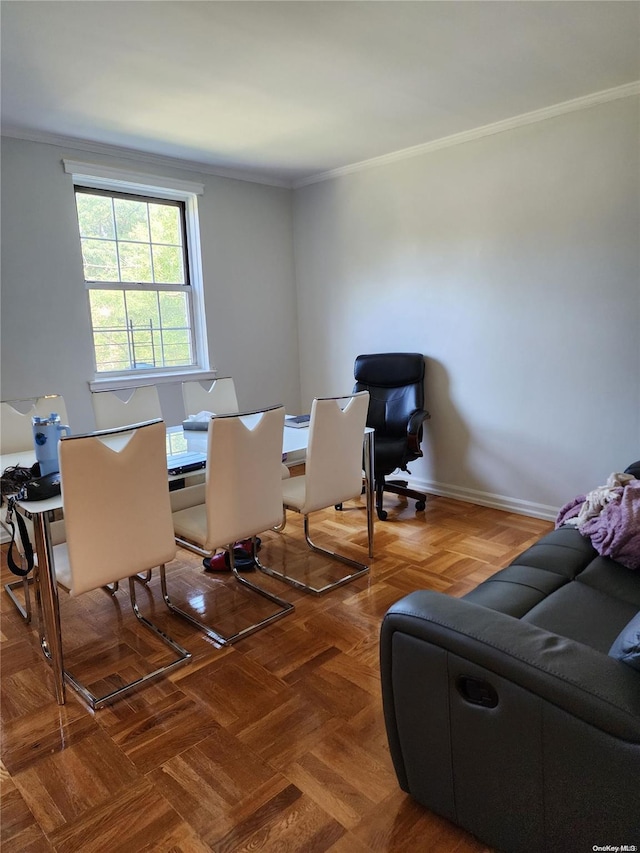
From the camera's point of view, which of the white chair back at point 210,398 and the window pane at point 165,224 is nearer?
the white chair back at point 210,398

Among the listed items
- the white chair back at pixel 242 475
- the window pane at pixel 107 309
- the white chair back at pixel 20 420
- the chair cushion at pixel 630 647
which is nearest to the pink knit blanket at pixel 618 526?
the chair cushion at pixel 630 647

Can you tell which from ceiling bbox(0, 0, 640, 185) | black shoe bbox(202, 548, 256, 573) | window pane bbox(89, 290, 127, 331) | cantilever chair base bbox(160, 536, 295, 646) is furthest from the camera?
window pane bbox(89, 290, 127, 331)

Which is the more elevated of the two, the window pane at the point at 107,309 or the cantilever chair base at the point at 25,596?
the window pane at the point at 107,309

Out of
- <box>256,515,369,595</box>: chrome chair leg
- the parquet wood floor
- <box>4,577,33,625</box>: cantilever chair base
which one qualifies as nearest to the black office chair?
<box>256,515,369,595</box>: chrome chair leg

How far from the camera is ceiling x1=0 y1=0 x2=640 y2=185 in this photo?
2.12 metres

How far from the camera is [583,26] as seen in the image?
229cm

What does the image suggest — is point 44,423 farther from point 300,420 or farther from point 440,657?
point 440,657

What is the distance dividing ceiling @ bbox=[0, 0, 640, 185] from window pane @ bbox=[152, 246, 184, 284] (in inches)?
28.0

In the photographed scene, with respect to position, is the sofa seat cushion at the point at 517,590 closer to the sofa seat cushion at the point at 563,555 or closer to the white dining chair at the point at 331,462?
the sofa seat cushion at the point at 563,555

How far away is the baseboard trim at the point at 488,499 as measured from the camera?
144 inches

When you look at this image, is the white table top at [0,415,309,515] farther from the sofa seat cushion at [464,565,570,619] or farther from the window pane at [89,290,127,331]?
the window pane at [89,290,127,331]

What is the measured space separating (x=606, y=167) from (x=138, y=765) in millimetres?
3518

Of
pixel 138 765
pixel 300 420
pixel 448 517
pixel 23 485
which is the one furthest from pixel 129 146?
pixel 138 765

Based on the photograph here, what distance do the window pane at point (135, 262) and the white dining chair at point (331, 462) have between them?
2068 millimetres
